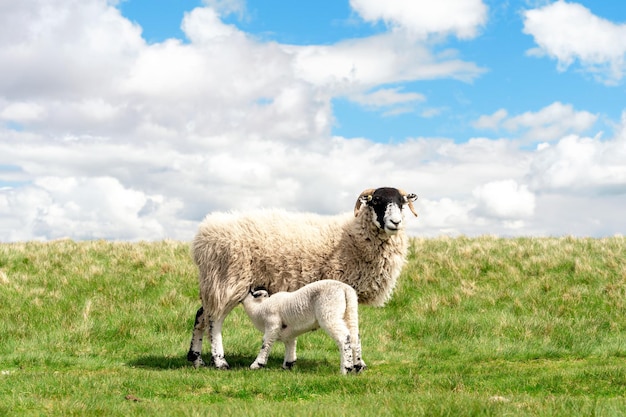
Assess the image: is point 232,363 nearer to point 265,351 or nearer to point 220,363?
point 220,363

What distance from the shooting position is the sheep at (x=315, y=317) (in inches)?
374

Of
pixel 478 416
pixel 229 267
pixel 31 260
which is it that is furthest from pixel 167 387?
pixel 31 260

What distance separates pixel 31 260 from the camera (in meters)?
18.7

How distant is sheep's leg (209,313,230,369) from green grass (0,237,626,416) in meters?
0.36

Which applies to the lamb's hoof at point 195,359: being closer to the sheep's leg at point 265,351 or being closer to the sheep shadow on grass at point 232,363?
the sheep shadow on grass at point 232,363

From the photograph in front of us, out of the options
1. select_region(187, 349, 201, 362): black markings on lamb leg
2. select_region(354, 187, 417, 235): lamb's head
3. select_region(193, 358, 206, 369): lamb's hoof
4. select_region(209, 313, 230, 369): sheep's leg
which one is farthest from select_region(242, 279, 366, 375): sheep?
select_region(187, 349, 201, 362): black markings on lamb leg

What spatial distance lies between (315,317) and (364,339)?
373 cm

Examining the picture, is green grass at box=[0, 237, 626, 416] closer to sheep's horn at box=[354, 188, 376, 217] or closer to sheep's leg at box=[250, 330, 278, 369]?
sheep's leg at box=[250, 330, 278, 369]

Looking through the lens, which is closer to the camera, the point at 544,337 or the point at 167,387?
the point at 167,387

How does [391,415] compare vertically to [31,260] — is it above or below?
below

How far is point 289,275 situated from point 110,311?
602 cm

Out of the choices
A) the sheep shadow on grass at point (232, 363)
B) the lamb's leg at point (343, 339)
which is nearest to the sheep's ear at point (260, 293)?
the sheep shadow on grass at point (232, 363)

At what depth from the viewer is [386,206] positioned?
10.5m

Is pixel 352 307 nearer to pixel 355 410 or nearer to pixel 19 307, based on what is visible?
pixel 355 410
